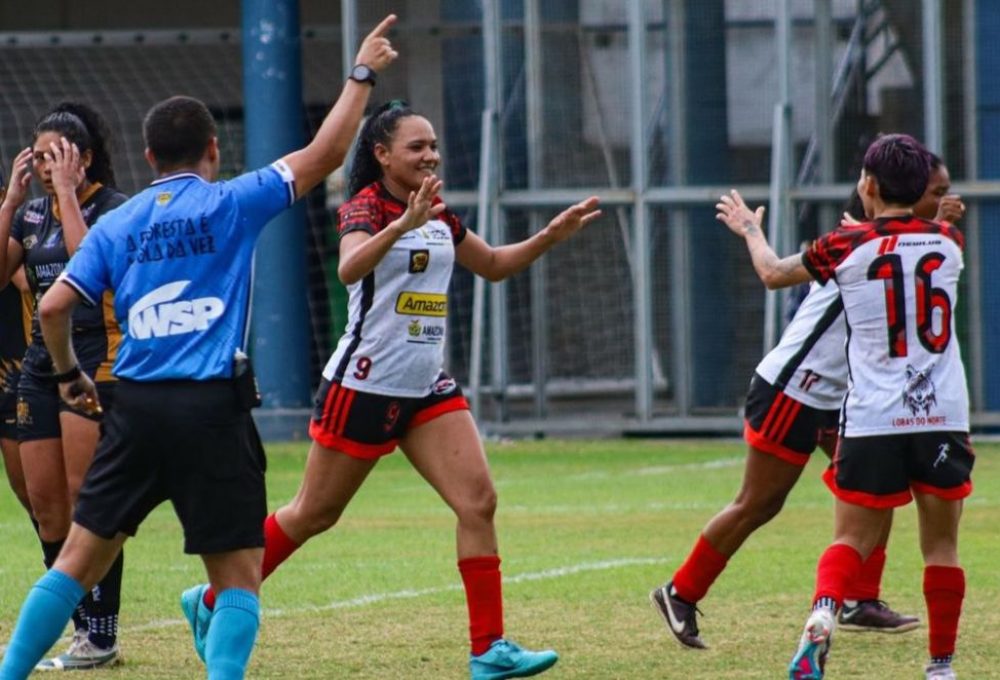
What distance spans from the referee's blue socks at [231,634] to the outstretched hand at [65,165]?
5.75ft

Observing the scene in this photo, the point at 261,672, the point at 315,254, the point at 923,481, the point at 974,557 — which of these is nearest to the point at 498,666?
the point at 261,672

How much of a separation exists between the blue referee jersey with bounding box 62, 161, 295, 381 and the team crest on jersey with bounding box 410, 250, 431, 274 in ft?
4.15

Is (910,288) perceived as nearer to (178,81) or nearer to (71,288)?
(71,288)

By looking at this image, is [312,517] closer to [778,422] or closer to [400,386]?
[400,386]

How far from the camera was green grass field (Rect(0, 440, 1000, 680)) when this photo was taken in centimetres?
783

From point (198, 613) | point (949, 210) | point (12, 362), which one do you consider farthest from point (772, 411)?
point (12, 362)

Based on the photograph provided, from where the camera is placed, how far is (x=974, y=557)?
10.9 metres

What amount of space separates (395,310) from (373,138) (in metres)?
0.66

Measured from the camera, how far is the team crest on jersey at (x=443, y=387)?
24.9 ft

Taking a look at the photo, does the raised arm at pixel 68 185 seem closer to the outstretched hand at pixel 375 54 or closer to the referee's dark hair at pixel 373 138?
the referee's dark hair at pixel 373 138

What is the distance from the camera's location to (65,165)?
7168 mm

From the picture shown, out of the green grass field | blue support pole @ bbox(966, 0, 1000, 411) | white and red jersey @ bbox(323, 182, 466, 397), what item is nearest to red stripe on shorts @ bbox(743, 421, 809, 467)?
the green grass field

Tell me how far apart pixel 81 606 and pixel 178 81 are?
1614 cm

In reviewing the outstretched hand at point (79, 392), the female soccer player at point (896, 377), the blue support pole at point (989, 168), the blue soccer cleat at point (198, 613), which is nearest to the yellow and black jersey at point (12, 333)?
the blue soccer cleat at point (198, 613)
